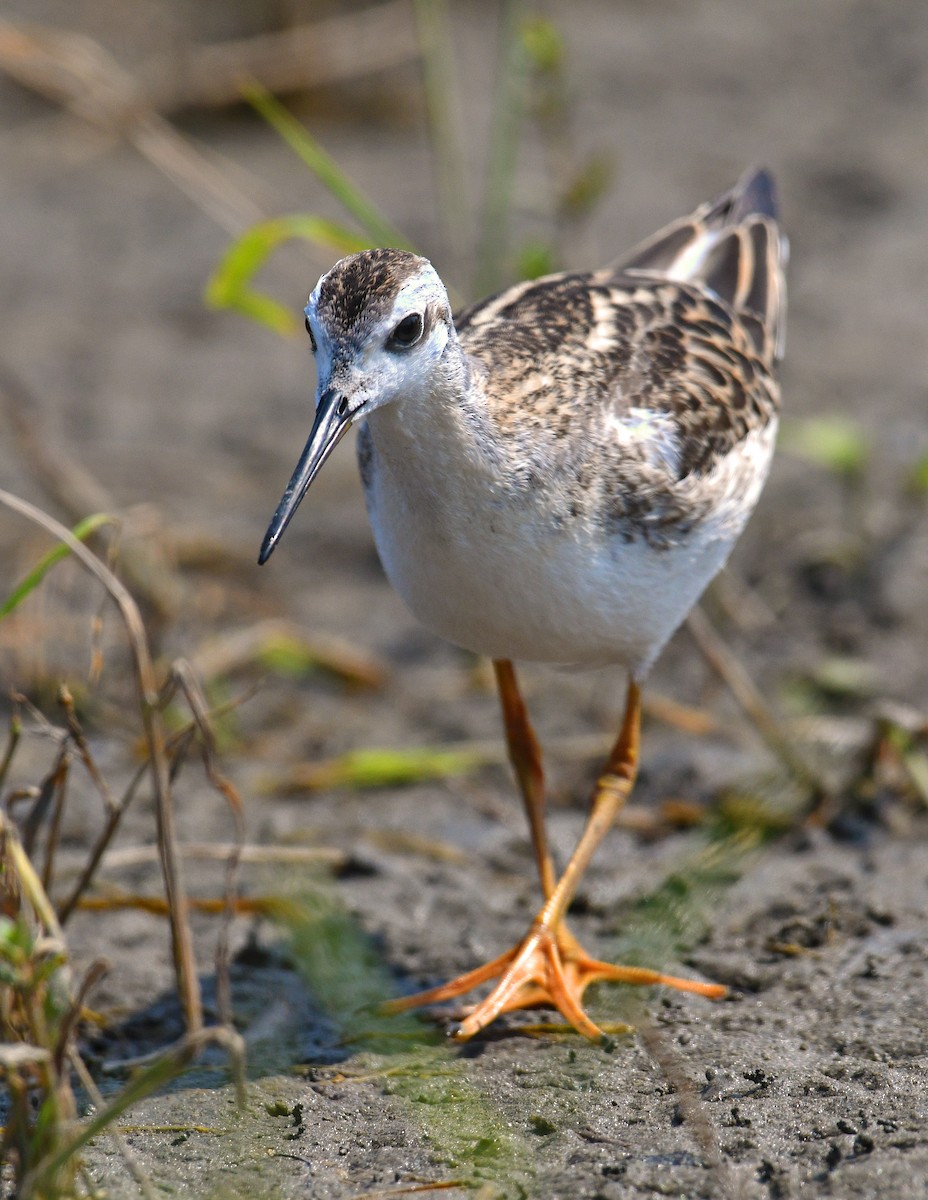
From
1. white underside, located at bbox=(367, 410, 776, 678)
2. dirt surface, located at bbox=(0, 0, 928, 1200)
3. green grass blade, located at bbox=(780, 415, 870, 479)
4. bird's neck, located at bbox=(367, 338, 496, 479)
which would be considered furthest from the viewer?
green grass blade, located at bbox=(780, 415, 870, 479)

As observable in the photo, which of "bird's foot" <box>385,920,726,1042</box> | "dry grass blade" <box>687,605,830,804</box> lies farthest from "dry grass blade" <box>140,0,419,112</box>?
"bird's foot" <box>385,920,726,1042</box>

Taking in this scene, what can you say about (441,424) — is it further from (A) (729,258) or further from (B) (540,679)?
(B) (540,679)

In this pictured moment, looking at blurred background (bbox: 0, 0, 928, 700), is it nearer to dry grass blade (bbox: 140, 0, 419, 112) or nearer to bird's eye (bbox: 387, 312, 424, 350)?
dry grass blade (bbox: 140, 0, 419, 112)

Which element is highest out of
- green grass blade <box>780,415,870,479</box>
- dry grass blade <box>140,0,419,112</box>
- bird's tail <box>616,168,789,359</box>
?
dry grass blade <box>140,0,419,112</box>

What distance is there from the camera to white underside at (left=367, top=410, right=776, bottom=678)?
396cm

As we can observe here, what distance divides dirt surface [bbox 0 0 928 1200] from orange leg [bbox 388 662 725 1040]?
0.29 feet

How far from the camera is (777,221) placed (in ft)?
20.1

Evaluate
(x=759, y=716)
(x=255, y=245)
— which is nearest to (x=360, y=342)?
(x=255, y=245)

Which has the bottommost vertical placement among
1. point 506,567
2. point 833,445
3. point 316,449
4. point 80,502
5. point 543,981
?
point 543,981

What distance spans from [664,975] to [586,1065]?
57cm

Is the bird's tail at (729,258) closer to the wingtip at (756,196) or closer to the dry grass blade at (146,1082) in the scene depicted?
the wingtip at (756,196)

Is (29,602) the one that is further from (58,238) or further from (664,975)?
(58,238)

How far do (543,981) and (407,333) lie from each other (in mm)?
1951

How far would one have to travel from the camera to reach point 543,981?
4.52 metres
